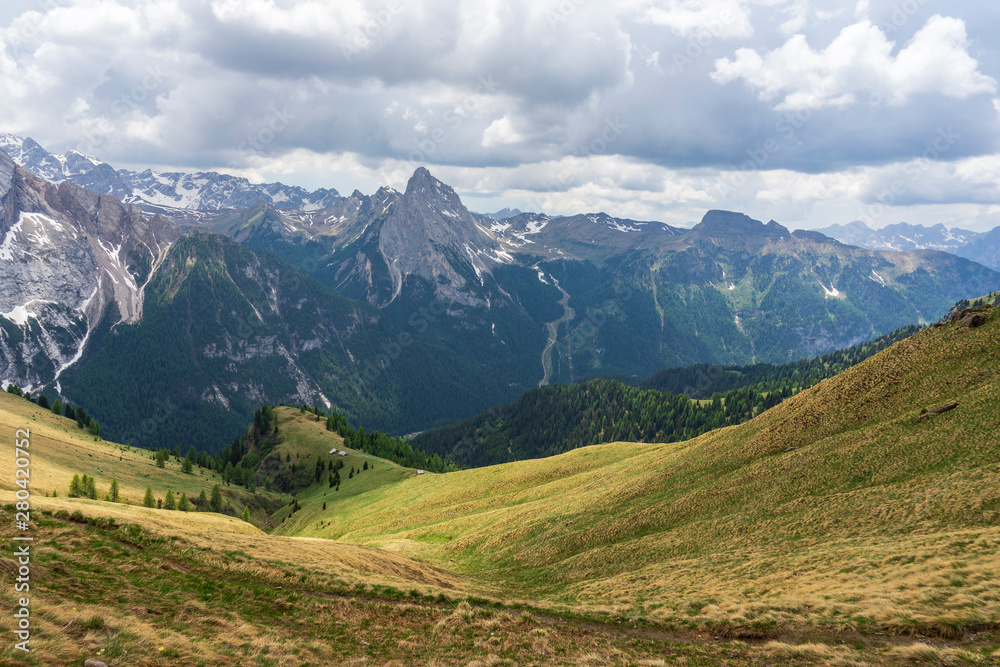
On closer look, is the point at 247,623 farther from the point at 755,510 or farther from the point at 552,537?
the point at 755,510

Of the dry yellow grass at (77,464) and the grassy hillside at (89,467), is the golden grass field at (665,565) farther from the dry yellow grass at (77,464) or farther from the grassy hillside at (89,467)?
the grassy hillside at (89,467)

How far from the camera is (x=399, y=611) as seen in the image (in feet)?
95.8

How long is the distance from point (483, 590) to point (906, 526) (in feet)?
116

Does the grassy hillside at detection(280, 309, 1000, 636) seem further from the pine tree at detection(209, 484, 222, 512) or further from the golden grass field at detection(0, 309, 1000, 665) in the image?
the pine tree at detection(209, 484, 222, 512)

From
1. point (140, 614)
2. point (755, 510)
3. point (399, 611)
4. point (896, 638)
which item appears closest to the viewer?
point (140, 614)

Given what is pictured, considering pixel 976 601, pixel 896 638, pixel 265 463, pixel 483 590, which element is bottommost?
pixel 265 463

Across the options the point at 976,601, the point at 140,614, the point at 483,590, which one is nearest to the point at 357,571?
the point at 483,590

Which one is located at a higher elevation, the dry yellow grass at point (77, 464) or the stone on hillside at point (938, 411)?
the stone on hillside at point (938, 411)

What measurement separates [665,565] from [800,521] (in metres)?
13.4

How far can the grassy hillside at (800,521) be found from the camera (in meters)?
28.6

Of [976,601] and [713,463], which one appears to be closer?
[976,601]

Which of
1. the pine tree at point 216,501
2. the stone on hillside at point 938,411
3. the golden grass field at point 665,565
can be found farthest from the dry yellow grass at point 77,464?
the stone on hillside at point 938,411

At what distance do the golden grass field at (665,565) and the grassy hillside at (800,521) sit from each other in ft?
0.73

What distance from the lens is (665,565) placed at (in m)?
42.7
